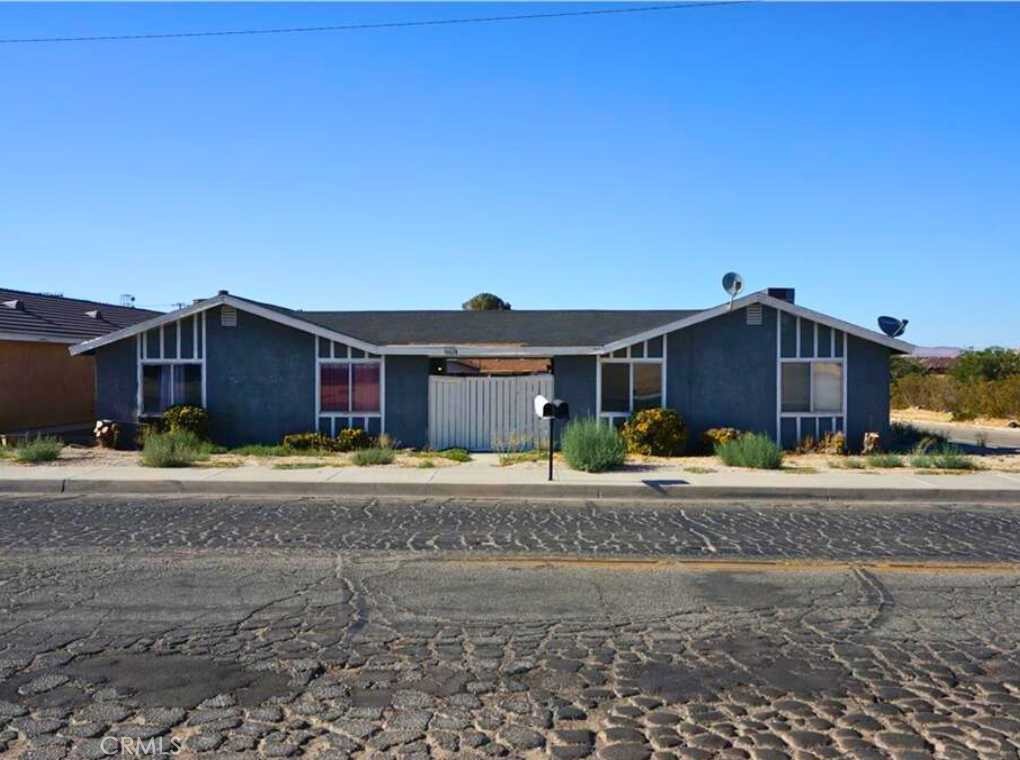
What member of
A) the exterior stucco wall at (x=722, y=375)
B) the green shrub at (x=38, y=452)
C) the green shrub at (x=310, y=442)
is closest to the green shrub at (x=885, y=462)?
the exterior stucco wall at (x=722, y=375)

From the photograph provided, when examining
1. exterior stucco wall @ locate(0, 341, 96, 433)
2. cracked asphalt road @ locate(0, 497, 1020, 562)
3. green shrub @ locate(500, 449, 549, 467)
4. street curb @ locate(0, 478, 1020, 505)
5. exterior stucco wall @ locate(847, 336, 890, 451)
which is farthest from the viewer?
exterior stucco wall @ locate(0, 341, 96, 433)

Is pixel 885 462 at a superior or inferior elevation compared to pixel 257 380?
inferior

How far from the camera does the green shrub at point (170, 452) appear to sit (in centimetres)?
1802

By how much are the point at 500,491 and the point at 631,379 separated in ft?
27.3

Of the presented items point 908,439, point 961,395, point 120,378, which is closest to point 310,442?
point 120,378

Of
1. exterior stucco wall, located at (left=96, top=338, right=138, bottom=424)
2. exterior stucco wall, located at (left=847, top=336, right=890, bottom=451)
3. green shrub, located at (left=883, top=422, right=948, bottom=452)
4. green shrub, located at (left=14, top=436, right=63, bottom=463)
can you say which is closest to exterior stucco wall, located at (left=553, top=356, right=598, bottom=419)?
exterior stucco wall, located at (left=847, top=336, right=890, bottom=451)

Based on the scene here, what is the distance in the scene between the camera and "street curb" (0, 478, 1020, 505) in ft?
49.2

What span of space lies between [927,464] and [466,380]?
397 inches

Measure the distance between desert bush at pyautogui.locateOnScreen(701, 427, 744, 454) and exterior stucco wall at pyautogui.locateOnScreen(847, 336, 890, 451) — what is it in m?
2.77

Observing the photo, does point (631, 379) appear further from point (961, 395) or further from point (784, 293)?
point (961, 395)

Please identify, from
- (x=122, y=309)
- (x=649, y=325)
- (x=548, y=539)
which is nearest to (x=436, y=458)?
(x=649, y=325)

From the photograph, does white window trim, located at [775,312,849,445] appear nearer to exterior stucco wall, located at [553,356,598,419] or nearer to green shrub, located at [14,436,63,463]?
exterior stucco wall, located at [553,356,598,419]

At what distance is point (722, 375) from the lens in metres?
22.7

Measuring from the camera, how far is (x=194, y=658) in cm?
621
